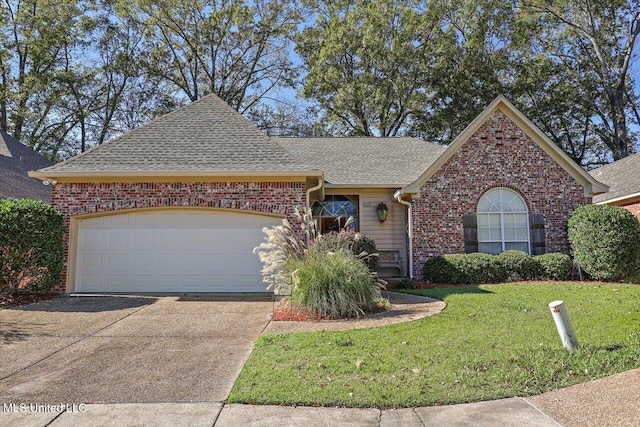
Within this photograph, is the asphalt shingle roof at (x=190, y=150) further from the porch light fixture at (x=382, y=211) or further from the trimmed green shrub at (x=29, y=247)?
the porch light fixture at (x=382, y=211)

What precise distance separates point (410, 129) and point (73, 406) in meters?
27.1

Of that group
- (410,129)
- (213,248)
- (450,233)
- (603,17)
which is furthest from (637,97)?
(213,248)

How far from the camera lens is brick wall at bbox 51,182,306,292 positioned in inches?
405

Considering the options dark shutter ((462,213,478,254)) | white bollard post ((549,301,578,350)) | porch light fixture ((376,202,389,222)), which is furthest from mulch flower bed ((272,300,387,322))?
porch light fixture ((376,202,389,222))

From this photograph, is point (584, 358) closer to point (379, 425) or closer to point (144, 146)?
point (379, 425)

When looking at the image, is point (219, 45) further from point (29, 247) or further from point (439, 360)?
point (439, 360)

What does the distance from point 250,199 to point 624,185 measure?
44.9 ft

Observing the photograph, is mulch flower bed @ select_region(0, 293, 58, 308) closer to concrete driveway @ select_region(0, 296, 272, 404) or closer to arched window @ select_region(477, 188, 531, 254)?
concrete driveway @ select_region(0, 296, 272, 404)

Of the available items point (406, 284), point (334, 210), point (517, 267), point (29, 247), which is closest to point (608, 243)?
point (517, 267)

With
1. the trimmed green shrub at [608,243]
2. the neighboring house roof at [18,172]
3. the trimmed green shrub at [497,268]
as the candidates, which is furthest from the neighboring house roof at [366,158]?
the neighboring house roof at [18,172]

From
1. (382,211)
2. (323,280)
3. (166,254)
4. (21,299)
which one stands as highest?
(382,211)

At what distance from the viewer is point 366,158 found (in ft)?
51.1

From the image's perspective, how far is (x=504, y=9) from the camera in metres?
25.8

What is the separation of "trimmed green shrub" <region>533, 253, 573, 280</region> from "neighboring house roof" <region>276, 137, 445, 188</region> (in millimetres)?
4409
